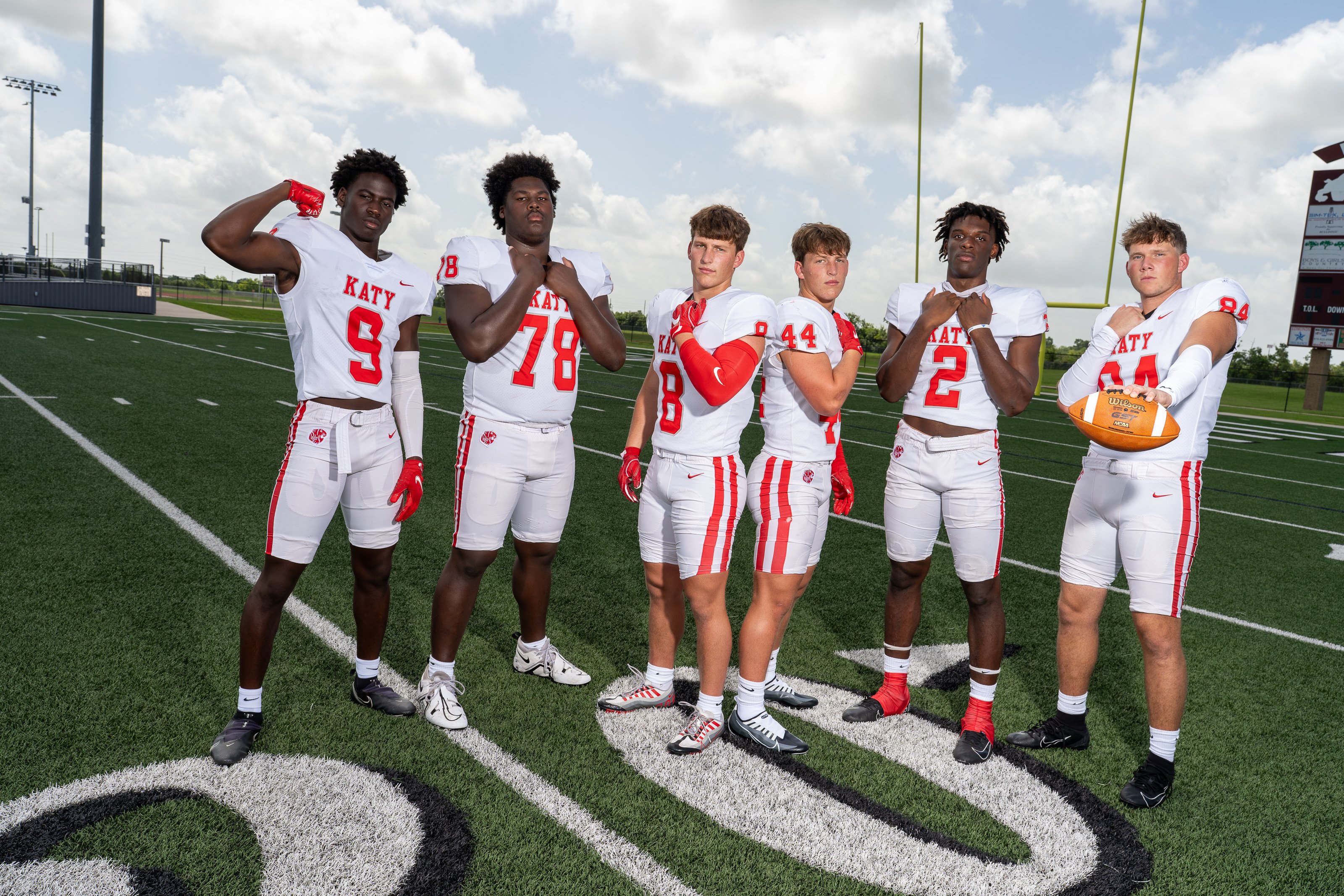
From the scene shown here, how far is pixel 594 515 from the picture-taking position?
7285mm

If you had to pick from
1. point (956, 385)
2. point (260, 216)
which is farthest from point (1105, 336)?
point (260, 216)

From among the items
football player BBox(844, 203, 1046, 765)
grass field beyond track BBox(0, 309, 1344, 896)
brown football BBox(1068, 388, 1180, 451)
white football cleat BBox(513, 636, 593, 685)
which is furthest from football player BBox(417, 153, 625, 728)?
brown football BBox(1068, 388, 1180, 451)

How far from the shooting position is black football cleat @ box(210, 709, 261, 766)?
3.01 meters

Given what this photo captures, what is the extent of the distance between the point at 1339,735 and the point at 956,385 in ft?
7.57

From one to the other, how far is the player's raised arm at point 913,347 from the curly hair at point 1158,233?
26.7 inches

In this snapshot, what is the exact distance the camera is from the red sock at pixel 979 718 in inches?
137

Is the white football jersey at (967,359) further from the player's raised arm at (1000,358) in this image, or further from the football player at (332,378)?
the football player at (332,378)

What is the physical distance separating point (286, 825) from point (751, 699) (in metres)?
1.65

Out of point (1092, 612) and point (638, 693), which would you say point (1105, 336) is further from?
point (638, 693)

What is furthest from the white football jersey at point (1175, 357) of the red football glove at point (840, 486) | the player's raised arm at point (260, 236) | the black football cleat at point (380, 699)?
the player's raised arm at point (260, 236)

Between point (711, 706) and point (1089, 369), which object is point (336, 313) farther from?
point (1089, 369)

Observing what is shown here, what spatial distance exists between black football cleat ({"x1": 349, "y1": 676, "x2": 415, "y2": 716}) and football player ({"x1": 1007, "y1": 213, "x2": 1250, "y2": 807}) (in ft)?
8.50

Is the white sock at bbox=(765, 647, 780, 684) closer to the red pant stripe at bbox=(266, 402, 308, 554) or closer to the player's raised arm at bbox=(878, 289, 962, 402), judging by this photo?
the player's raised arm at bbox=(878, 289, 962, 402)

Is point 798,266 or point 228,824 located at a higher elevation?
point 798,266
